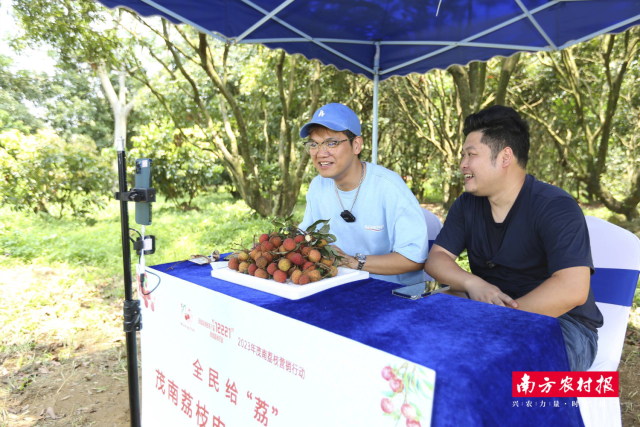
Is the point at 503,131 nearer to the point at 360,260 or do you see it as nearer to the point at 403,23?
the point at 360,260

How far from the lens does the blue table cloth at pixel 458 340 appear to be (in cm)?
101

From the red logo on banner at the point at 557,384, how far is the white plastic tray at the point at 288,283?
29.2 inches

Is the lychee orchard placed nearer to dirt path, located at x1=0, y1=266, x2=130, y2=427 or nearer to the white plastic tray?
the white plastic tray

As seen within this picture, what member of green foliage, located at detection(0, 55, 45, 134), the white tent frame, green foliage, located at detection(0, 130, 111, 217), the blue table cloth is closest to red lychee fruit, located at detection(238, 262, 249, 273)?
the blue table cloth

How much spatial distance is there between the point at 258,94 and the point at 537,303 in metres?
9.32

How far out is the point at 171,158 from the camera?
1145 centimetres

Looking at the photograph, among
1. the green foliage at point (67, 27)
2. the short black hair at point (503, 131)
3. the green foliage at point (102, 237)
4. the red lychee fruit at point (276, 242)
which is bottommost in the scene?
the green foliage at point (102, 237)

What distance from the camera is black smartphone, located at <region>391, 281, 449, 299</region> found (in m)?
1.58

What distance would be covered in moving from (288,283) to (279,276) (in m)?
0.06

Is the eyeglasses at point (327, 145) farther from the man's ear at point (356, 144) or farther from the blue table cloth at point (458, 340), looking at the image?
the blue table cloth at point (458, 340)

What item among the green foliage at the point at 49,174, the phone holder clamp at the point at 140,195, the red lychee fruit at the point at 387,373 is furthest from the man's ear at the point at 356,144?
the green foliage at the point at 49,174

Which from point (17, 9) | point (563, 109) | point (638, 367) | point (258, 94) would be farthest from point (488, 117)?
point (563, 109)

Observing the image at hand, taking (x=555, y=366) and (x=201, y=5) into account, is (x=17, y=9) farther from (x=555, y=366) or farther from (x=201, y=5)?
(x=555, y=366)

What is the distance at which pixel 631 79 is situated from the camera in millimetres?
8664
